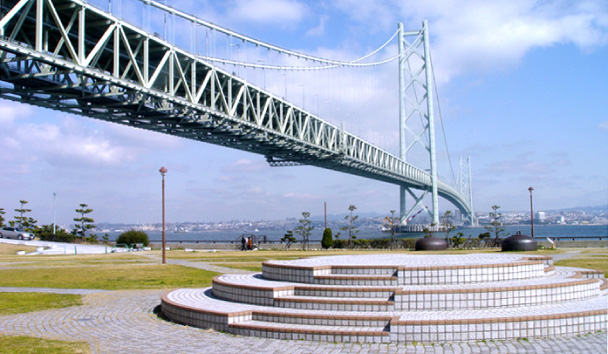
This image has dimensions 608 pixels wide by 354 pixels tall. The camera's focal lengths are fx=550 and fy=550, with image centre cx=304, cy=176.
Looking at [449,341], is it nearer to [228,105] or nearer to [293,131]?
[228,105]

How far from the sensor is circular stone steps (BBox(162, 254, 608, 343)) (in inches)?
313

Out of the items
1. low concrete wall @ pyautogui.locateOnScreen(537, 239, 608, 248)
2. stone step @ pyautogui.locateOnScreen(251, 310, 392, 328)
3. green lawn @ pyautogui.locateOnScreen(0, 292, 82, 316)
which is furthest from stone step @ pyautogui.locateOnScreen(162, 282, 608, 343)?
low concrete wall @ pyautogui.locateOnScreen(537, 239, 608, 248)

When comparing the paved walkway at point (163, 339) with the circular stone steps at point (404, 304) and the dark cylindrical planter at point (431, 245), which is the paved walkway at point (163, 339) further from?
the dark cylindrical planter at point (431, 245)

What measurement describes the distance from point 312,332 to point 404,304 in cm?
171

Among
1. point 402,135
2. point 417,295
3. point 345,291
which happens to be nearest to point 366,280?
point 345,291

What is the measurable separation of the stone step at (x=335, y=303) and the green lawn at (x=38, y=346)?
335 centimetres

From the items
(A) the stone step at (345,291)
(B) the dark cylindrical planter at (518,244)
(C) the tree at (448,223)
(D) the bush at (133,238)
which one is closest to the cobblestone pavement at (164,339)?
(A) the stone step at (345,291)

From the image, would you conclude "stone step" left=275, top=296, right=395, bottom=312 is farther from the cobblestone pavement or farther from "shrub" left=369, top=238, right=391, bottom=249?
"shrub" left=369, top=238, right=391, bottom=249

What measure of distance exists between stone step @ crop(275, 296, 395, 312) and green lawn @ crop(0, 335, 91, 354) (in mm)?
3351

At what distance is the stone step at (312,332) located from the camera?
792 centimetres

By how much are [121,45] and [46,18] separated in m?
5.23

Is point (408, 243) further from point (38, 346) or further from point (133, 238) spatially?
point (38, 346)

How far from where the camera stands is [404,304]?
352 inches

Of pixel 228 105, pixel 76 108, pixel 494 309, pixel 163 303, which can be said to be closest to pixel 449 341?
pixel 494 309
